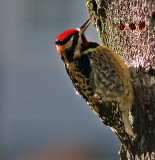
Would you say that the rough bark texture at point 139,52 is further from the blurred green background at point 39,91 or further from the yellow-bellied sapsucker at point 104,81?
the blurred green background at point 39,91

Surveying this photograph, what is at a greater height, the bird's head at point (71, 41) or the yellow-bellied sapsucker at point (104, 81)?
the bird's head at point (71, 41)

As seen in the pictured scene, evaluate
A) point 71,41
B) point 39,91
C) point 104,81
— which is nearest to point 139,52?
point 104,81

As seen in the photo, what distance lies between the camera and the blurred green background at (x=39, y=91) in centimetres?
969

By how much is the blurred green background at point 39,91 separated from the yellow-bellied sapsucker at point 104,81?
564cm

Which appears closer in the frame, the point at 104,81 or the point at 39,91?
the point at 104,81

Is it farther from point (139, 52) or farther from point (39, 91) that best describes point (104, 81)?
point (39, 91)

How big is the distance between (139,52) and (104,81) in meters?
0.45

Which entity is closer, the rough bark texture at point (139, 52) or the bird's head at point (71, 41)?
the rough bark texture at point (139, 52)

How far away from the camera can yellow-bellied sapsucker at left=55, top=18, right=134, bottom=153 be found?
12.5 ft

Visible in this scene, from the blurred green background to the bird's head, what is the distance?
5720 mm

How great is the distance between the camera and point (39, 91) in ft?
33.4

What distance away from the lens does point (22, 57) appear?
1052cm

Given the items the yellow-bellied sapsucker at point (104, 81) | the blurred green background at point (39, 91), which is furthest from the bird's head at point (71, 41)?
the blurred green background at point (39, 91)

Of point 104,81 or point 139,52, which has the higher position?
point 139,52
